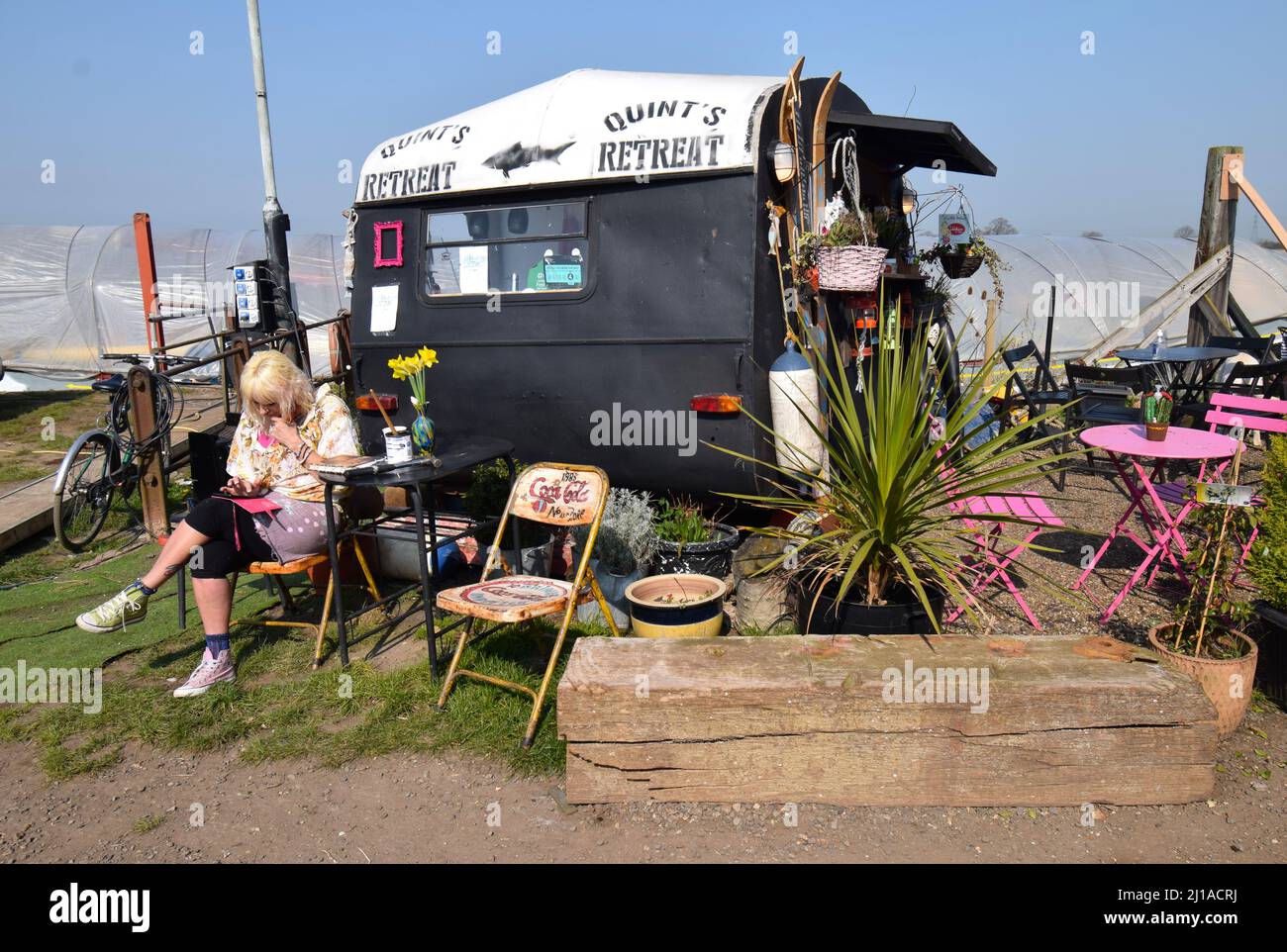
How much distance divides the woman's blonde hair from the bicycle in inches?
99.1

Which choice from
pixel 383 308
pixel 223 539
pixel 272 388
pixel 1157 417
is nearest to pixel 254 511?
pixel 223 539

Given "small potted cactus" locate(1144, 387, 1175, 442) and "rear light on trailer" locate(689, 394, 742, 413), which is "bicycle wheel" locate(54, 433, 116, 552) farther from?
"small potted cactus" locate(1144, 387, 1175, 442)

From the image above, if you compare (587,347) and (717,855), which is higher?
(587,347)

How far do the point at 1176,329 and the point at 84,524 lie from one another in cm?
1815

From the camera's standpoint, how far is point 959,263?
7.65m

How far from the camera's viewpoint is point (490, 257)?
5793 millimetres

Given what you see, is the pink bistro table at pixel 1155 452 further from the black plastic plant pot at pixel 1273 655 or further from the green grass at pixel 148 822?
the green grass at pixel 148 822

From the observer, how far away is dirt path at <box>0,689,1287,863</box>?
9.91 feet

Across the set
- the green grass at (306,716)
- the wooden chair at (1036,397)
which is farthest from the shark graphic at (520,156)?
the wooden chair at (1036,397)

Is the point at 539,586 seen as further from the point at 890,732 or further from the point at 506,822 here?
the point at 890,732
